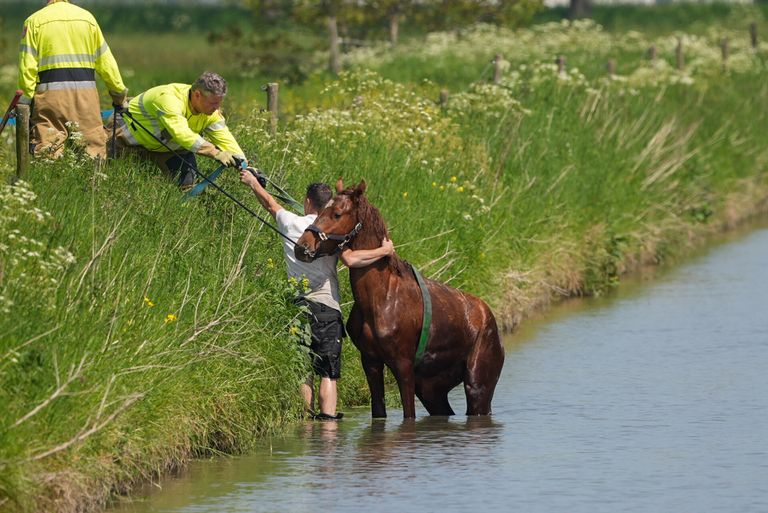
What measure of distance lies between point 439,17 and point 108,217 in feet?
→ 89.7

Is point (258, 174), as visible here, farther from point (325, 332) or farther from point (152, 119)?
point (325, 332)

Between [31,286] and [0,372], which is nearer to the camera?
[0,372]

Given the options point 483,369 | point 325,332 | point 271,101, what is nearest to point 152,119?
point 325,332

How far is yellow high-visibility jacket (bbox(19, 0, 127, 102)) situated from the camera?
1344cm

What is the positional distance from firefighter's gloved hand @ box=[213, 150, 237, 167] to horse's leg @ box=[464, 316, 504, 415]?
7.15ft

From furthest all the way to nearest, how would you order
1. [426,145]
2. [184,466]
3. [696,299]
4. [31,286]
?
[696,299], [426,145], [184,466], [31,286]

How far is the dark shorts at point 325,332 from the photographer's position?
1219 cm

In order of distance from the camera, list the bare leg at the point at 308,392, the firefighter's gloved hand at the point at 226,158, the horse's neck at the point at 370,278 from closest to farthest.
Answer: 1. the horse's neck at the point at 370,278
2. the bare leg at the point at 308,392
3. the firefighter's gloved hand at the point at 226,158

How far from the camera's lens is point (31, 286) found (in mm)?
10023

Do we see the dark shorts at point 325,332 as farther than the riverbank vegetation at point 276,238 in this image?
Yes

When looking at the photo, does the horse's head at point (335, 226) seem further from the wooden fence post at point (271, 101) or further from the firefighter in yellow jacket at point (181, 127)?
the wooden fence post at point (271, 101)

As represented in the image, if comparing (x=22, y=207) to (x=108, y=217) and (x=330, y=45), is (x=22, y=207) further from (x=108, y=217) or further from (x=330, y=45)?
(x=330, y=45)

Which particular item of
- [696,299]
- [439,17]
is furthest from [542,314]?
[439,17]

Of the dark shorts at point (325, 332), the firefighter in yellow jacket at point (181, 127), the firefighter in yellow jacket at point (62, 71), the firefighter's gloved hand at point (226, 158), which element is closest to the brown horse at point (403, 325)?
the dark shorts at point (325, 332)
